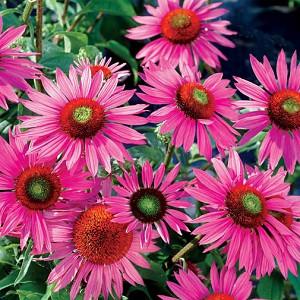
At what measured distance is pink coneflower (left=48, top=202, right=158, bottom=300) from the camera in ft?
2.47

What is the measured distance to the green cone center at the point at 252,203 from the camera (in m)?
0.75

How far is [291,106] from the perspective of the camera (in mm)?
853

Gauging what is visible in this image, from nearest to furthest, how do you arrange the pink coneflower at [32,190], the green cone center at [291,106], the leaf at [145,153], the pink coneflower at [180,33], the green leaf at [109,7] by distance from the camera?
the pink coneflower at [32,190] < the green cone center at [291,106] < the leaf at [145,153] < the pink coneflower at [180,33] < the green leaf at [109,7]

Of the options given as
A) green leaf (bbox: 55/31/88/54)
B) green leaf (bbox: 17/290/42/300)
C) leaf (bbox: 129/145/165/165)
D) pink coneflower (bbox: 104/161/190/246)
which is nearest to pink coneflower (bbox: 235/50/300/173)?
pink coneflower (bbox: 104/161/190/246)

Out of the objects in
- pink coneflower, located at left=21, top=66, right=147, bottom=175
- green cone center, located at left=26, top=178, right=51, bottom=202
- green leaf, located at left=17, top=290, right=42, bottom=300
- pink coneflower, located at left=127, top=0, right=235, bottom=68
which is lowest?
green leaf, located at left=17, top=290, right=42, bottom=300

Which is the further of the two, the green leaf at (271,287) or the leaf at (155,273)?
the green leaf at (271,287)

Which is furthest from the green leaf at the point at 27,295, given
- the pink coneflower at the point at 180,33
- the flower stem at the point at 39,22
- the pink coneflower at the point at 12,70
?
the pink coneflower at the point at 180,33

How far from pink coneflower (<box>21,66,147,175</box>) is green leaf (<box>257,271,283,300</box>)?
43cm

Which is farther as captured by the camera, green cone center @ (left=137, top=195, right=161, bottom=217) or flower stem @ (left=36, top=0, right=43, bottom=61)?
flower stem @ (left=36, top=0, right=43, bottom=61)

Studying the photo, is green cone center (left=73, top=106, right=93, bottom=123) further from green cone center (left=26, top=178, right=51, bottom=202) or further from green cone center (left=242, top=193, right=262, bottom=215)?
green cone center (left=242, top=193, right=262, bottom=215)

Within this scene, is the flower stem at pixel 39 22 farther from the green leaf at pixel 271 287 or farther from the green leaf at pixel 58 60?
the green leaf at pixel 271 287

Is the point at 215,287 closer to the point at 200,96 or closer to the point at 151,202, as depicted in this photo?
the point at 151,202

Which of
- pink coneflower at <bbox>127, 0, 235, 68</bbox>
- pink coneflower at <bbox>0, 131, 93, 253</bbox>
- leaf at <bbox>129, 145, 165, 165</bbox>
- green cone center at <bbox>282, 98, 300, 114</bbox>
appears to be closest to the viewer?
pink coneflower at <bbox>0, 131, 93, 253</bbox>

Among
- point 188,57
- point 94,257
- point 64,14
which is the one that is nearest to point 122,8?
point 64,14
